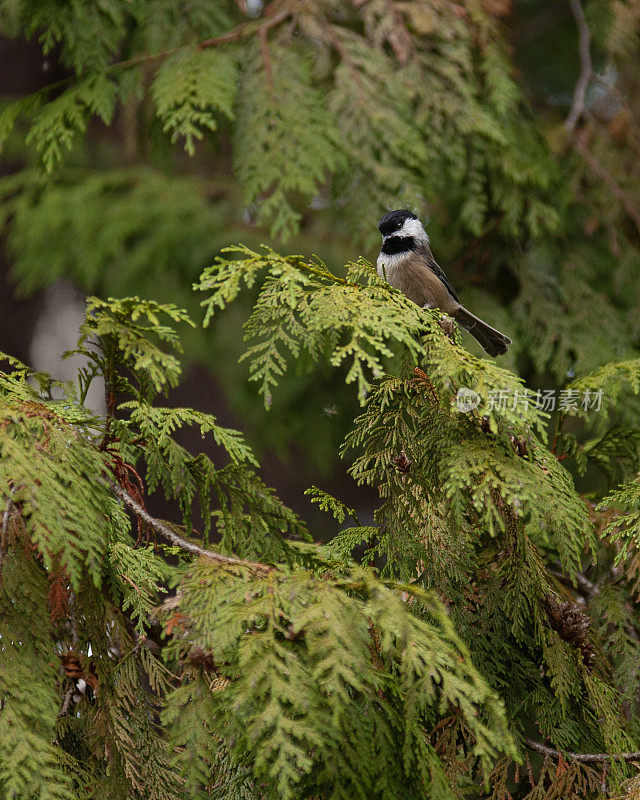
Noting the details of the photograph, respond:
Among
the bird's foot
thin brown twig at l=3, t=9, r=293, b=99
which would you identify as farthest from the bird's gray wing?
thin brown twig at l=3, t=9, r=293, b=99

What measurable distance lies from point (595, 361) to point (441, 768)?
5.59 ft

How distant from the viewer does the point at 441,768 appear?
1.04m

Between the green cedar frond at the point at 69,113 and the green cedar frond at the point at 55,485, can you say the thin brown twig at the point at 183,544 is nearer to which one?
the green cedar frond at the point at 55,485

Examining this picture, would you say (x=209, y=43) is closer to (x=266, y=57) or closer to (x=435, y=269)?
(x=266, y=57)

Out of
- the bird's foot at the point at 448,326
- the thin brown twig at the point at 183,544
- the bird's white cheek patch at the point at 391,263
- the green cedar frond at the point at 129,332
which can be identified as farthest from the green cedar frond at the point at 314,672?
the bird's white cheek patch at the point at 391,263

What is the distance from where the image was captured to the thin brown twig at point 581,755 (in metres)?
1.28

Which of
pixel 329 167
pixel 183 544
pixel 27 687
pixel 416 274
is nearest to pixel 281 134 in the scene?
pixel 329 167

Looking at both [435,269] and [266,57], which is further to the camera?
[266,57]

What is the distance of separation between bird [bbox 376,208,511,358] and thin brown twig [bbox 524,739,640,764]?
0.89 meters

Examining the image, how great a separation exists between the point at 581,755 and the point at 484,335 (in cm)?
94

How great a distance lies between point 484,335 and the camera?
1.85 metres

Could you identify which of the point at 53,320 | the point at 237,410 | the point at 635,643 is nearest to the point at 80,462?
the point at 635,643

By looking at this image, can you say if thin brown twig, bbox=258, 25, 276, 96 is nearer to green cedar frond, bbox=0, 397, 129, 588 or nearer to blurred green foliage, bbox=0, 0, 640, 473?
blurred green foliage, bbox=0, 0, 640, 473

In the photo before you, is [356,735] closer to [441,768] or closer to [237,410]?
[441,768]
